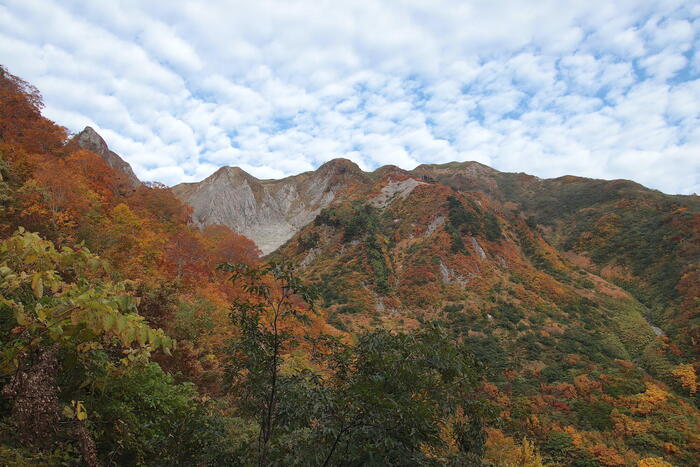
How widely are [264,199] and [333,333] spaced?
69.6m

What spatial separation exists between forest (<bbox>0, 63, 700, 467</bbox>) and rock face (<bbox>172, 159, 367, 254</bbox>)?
24.4 meters

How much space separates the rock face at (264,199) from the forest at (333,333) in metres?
24.4

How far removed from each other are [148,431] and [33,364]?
4.09 metres

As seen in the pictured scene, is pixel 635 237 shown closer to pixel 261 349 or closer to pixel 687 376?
pixel 687 376

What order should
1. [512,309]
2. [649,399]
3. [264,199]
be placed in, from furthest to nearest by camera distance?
1. [264,199]
2. [512,309]
3. [649,399]

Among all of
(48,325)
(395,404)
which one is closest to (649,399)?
(395,404)

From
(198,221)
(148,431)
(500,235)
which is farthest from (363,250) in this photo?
(198,221)

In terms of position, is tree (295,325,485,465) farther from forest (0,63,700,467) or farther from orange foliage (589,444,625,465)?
orange foliage (589,444,625,465)

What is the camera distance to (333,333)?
2350 cm

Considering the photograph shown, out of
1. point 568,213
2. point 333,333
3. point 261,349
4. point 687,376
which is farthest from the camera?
point 568,213

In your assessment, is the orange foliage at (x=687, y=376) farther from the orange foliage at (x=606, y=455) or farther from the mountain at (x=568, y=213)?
the orange foliage at (x=606, y=455)

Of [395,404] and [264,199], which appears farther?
[264,199]

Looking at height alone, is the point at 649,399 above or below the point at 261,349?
below

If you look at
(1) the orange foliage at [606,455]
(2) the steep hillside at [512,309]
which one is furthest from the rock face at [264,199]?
(1) the orange foliage at [606,455]
